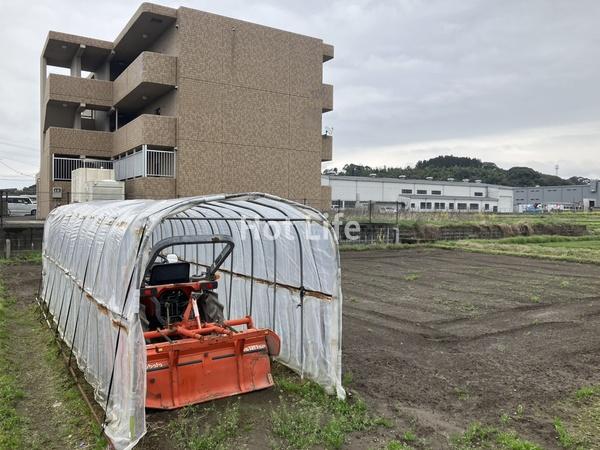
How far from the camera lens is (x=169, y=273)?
20.6 feet

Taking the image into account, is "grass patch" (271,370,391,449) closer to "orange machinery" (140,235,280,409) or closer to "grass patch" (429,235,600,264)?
"orange machinery" (140,235,280,409)

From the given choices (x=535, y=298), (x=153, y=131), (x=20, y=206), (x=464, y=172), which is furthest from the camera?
(x=464, y=172)

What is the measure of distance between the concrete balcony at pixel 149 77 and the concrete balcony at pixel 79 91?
1.87 meters

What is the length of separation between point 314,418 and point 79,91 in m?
24.2

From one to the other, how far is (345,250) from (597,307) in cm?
1324

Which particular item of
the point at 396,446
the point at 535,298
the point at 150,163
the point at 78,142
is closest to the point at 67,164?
the point at 78,142

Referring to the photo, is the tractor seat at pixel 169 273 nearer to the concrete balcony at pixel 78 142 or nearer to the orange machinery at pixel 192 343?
the orange machinery at pixel 192 343

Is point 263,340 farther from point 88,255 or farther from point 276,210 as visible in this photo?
point 88,255

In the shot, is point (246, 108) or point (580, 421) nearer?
point (580, 421)

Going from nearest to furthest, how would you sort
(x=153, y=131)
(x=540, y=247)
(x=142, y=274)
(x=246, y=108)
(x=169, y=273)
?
(x=142, y=274), (x=169, y=273), (x=153, y=131), (x=246, y=108), (x=540, y=247)

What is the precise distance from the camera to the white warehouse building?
179 ft

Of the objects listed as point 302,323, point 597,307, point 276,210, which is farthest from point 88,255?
point 597,307

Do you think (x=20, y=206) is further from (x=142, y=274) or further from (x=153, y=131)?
(x=142, y=274)

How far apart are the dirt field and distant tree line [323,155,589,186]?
83.4 m
